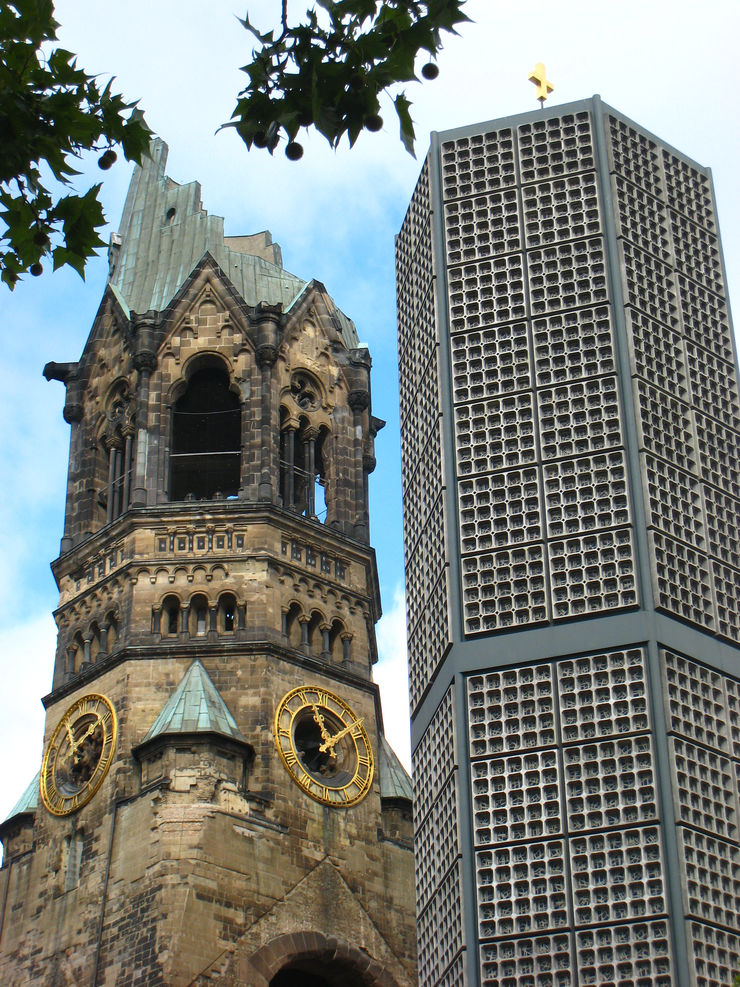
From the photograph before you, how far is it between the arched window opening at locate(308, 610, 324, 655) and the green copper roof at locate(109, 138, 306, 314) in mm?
9074

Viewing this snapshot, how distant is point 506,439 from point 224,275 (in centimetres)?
1932

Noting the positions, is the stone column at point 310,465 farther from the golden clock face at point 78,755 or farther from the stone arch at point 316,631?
the golden clock face at point 78,755

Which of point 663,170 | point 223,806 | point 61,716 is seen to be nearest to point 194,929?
point 223,806

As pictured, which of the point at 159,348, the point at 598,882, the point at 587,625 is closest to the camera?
the point at 598,882

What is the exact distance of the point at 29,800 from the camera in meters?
48.0

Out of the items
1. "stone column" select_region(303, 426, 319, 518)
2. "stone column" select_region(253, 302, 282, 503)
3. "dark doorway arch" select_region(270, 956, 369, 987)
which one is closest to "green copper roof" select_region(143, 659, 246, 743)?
"dark doorway arch" select_region(270, 956, 369, 987)

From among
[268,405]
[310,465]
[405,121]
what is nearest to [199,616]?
[310,465]

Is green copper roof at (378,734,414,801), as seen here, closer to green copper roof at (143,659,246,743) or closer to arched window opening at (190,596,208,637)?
green copper roof at (143,659,246,743)

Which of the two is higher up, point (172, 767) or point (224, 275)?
point (224, 275)

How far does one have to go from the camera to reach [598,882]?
30906 millimetres

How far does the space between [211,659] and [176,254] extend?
13.0 metres

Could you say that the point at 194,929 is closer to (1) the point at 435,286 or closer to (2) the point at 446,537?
(2) the point at 446,537

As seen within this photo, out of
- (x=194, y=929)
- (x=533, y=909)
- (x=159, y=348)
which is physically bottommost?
(x=533, y=909)

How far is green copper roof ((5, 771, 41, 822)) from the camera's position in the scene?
47625 millimetres
